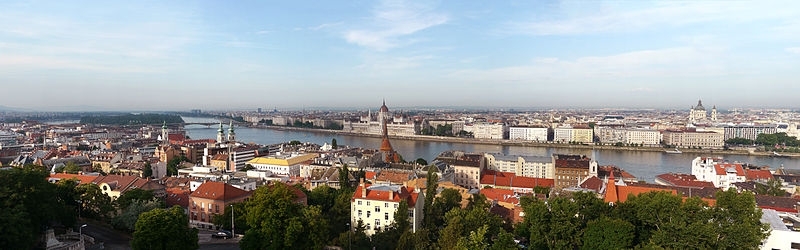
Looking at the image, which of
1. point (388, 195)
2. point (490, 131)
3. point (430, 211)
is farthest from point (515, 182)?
point (490, 131)

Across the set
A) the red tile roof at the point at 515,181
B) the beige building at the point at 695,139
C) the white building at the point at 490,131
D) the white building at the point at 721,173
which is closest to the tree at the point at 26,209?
the red tile roof at the point at 515,181

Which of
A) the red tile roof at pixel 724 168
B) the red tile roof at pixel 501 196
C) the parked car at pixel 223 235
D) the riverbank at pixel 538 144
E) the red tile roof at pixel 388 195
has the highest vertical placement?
the red tile roof at pixel 388 195

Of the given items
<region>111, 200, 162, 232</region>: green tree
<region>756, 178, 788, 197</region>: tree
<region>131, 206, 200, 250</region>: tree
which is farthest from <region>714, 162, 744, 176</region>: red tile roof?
<region>111, 200, 162, 232</region>: green tree

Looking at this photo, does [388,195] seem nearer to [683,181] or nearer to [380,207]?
[380,207]

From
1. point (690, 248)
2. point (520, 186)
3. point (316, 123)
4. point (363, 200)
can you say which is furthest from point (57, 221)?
point (316, 123)

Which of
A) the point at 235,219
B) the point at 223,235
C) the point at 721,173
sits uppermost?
the point at 721,173

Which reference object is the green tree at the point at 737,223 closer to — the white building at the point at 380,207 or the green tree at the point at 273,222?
the white building at the point at 380,207

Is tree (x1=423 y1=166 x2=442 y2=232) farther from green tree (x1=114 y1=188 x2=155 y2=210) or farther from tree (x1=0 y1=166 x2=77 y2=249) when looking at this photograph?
tree (x1=0 y1=166 x2=77 y2=249)
